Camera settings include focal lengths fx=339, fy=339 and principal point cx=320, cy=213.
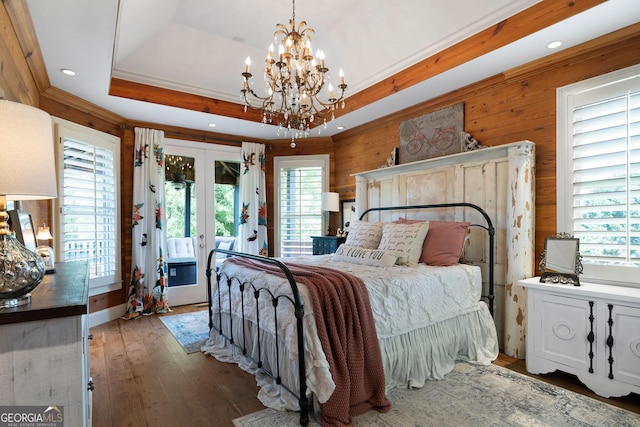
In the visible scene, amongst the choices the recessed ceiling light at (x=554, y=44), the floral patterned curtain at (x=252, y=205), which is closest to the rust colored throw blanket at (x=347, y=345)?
the recessed ceiling light at (x=554, y=44)

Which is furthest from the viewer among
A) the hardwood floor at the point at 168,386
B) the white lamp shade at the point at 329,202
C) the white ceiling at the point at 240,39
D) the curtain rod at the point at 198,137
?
the white lamp shade at the point at 329,202

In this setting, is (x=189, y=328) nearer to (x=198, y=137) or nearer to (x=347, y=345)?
(x=347, y=345)

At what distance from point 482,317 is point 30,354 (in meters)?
3.03

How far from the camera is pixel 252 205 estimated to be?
5.28m

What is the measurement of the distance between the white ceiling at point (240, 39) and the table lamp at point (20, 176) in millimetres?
1350

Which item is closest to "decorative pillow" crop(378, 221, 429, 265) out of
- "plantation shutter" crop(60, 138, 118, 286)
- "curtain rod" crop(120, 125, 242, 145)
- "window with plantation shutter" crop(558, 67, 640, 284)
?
"window with plantation shutter" crop(558, 67, 640, 284)

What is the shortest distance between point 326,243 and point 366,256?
5.82 ft

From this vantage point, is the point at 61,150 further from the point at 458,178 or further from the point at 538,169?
the point at 538,169

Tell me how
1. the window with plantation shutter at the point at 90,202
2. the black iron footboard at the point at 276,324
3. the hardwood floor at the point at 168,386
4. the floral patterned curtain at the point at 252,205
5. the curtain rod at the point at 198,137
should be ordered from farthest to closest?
the floral patterned curtain at the point at 252,205, the curtain rod at the point at 198,137, the window with plantation shutter at the point at 90,202, the hardwood floor at the point at 168,386, the black iron footboard at the point at 276,324

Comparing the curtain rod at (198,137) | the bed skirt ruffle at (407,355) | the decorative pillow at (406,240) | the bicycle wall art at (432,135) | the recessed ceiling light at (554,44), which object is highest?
the recessed ceiling light at (554,44)

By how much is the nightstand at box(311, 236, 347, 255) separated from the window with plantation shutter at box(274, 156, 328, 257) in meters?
0.41

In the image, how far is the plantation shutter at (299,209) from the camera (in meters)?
5.45

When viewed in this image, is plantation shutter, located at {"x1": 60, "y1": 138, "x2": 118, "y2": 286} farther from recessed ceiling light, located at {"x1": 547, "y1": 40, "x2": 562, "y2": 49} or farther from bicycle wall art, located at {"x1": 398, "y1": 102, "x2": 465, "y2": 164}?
recessed ceiling light, located at {"x1": 547, "y1": 40, "x2": 562, "y2": 49}

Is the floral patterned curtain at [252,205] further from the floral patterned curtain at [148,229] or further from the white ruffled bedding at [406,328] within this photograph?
the white ruffled bedding at [406,328]
